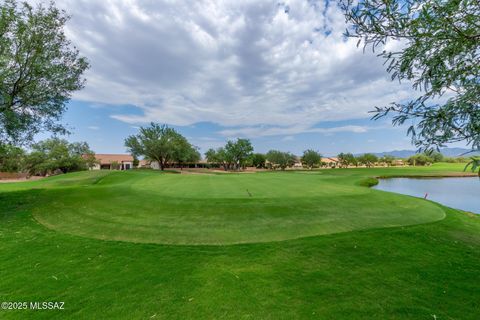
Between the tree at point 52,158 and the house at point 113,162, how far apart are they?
19406mm

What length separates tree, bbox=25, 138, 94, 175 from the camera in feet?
132

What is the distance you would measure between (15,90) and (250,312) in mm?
14207

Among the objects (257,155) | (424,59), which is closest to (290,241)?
(424,59)

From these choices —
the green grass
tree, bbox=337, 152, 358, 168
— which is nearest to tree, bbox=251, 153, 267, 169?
tree, bbox=337, 152, 358, 168

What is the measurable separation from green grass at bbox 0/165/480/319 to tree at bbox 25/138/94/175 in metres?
39.5

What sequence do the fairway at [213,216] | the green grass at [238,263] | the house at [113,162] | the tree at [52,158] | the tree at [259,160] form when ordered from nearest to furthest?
the green grass at [238,263]
the fairway at [213,216]
the tree at [52,158]
the house at [113,162]
the tree at [259,160]

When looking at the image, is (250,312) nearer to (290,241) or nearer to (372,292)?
(372,292)

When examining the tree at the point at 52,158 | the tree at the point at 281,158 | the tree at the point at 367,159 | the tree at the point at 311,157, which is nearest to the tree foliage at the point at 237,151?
the tree at the point at 281,158

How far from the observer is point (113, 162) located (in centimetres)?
6488

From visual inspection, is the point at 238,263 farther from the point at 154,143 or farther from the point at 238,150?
the point at 238,150

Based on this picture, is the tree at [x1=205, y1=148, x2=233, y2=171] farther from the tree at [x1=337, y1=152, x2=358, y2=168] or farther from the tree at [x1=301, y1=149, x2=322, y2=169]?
the tree at [x1=337, y1=152, x2=358, y2=168]

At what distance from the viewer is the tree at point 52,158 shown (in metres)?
40.1

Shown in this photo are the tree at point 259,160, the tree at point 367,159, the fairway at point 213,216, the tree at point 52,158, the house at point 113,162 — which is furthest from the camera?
the tree at point 367,159

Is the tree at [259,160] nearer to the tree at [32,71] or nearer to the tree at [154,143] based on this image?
the tree at [154,143]
